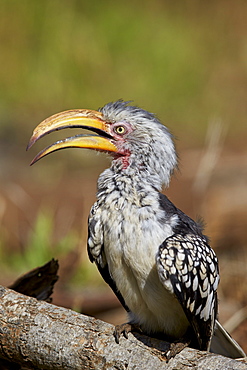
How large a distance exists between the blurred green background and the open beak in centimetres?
302

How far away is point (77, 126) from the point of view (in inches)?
163

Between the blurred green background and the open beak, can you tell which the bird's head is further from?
the blurred green background

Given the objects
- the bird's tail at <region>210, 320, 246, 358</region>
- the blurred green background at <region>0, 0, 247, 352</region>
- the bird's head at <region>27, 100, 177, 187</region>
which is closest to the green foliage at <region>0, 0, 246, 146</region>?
the blurred green background at <region>0, 0, 247, 352</region>

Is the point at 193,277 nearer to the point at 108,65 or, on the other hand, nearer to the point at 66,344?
the point at 66,344

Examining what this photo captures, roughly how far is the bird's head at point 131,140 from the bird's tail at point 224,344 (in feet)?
3.28

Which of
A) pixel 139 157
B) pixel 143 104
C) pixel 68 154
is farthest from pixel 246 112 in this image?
pixel 139 157

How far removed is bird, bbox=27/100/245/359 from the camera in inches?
154

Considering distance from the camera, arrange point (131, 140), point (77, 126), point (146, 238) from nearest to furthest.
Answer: point (146, 238)
point (77, 126)
point (131, 140)

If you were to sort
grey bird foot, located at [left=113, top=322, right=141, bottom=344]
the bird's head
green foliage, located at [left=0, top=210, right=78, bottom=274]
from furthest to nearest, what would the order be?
green foliage, located at [left=0, top=210, right=78, bottom=274] → the bird's head → grey bird foot, located at [left=113, top=322, right=141, bottom=344]

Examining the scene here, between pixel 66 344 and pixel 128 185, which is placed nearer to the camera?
pixel 66 344

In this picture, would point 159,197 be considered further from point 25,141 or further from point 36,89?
point 36,89

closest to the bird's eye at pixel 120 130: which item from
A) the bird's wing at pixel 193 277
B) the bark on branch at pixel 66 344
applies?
the bird's wing at pixel 193 277

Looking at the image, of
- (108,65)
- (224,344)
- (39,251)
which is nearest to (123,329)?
(224,344)

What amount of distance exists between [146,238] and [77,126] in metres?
0.81
